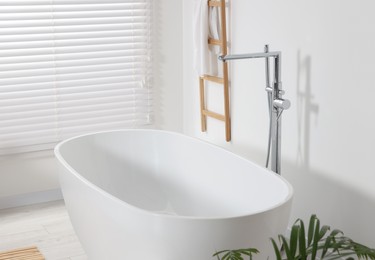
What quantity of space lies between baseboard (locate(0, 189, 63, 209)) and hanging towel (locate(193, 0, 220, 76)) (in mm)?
1509

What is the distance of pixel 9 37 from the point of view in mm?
4918

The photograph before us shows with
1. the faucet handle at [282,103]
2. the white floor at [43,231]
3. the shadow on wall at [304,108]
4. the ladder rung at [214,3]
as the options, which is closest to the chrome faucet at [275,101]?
the faucet handle at [282,103]

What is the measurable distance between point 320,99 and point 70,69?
2.15 metres

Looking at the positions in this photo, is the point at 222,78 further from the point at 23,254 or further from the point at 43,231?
the point at 23,254

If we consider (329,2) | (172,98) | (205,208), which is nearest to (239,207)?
(205,208)

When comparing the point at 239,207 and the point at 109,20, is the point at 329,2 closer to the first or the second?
the point at 239,207

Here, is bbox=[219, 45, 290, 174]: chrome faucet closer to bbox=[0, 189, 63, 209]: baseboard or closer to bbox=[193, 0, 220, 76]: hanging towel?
bbox=[193, 0, 220, 76]: hanging towel

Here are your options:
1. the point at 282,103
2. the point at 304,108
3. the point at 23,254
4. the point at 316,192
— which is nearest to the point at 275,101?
the point at 282,103

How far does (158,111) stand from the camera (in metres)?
5.66

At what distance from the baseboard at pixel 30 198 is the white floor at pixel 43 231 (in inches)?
2.0

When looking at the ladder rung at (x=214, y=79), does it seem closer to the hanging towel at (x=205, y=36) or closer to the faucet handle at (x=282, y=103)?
the hanging towel at (x=205, y=36)

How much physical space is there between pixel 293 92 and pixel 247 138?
0.70 meters

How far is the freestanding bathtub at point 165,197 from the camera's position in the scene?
2.94m

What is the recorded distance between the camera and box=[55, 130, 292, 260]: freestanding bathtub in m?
2.94
